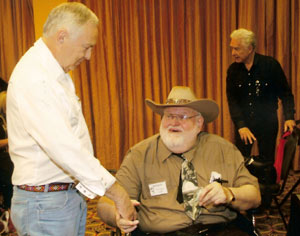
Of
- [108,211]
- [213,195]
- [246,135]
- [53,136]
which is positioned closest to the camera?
[53,136]

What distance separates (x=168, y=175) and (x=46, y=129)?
1.00 metres

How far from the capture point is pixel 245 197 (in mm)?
1954

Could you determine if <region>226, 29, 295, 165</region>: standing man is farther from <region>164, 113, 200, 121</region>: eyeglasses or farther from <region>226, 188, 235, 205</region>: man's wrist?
<region>226, 188, 235, 205</region>: man's wrist

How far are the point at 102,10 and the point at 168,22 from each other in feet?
3.10

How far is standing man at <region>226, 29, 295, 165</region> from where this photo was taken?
3367 mm

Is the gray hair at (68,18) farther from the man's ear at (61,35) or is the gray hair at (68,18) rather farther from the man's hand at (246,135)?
the man's hand at (246,135)

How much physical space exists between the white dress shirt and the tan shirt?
2.13ft

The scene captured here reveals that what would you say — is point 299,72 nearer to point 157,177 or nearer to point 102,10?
point 102,10

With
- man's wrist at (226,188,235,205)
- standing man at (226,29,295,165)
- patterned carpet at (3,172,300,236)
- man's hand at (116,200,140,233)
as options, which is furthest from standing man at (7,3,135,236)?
standing man at (226,29,295,165)

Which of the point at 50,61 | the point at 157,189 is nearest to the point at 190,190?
the point at 157,189

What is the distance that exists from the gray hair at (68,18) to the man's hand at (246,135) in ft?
7.48

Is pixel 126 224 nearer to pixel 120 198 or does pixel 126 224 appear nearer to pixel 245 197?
pixel 120 198

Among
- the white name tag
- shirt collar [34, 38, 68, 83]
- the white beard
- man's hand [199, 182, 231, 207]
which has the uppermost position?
shirt collar [34, 38, 68, 83]

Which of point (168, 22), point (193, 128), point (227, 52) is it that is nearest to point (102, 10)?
point (168, 22)
